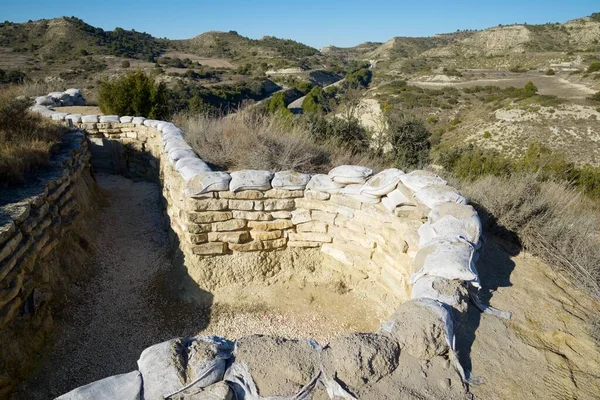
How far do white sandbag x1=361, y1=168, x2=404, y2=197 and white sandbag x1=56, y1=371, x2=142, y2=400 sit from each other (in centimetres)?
229

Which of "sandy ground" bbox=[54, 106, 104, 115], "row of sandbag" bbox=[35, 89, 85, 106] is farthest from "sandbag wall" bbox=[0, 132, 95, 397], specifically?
"row of sandbag" bbox=[35, 89, 85, 106]

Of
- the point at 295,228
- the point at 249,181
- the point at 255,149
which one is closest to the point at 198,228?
the point at 249,181

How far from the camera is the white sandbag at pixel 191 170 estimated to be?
3486 mm

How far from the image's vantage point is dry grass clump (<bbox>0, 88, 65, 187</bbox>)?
11.8 feet

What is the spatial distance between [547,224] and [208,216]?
10.7ft

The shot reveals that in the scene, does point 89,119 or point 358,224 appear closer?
point 358,224

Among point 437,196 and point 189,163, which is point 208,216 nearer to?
point 189,163

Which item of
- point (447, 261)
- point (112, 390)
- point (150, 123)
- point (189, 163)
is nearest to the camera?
point (112, 390)

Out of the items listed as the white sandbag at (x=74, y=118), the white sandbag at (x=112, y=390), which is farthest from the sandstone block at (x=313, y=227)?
the white sandbag at (x=74, y=118)

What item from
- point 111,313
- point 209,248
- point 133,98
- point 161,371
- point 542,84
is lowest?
point 111,313

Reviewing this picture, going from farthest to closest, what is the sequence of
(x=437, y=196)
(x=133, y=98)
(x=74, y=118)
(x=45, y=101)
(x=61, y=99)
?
(x=61, y=99) < (x=45, y=101) < (x=133, y=98) < (x=74, y=118) < (x=437, y=196)

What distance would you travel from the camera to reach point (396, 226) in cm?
300

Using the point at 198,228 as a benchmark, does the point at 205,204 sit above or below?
above

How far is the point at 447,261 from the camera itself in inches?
86.7
